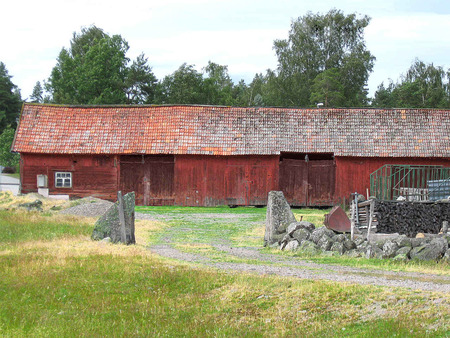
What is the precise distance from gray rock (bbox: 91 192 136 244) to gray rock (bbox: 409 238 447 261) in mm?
7372

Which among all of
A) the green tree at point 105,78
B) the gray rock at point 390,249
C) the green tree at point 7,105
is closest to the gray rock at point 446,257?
the gray rock at point 390,249

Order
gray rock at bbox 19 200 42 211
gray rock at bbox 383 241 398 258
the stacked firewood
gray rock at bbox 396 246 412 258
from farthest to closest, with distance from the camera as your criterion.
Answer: gray rock at bbox 19 200 42 211
the stacked firewood
gray rock at bbox 383 241 398 258
gray rock at bbox 396 246 412 258

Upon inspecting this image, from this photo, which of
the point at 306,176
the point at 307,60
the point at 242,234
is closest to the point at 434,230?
the point at 242,234

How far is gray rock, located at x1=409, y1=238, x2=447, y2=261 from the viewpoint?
597 inches

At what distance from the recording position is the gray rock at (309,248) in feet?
52.9

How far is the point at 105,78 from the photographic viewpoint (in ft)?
194

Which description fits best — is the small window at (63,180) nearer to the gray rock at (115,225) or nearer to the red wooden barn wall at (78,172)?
the red wooden barn wall at (78,172)

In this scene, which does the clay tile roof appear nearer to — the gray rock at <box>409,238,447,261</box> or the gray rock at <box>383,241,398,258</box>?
the gray rock at <box>383,241,398,258</box>

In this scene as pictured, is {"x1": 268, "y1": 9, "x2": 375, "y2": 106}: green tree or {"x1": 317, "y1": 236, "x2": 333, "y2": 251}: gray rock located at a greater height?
{"x1": 268, "y1": 9, "x2": 375, "y2": 106}: green tree

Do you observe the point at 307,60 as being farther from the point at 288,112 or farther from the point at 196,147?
the point at 196,147

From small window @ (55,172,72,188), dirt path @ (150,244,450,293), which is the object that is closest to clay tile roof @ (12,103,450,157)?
small window @ (55,172,72,188)

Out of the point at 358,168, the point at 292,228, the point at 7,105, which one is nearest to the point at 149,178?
the point at 358,168

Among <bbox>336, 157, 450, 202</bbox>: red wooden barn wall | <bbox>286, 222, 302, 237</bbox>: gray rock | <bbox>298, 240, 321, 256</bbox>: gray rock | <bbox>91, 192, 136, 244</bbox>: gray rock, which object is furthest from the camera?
<bbox>336, 157, 450, 202</bbox>: red wooden barn wall

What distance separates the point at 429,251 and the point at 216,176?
1921cm
